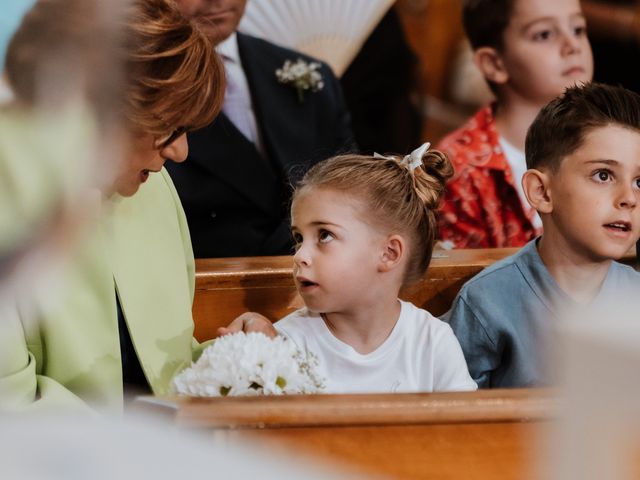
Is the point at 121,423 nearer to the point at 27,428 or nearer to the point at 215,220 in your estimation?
the point at 27,428

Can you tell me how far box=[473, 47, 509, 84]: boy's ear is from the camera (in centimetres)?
285

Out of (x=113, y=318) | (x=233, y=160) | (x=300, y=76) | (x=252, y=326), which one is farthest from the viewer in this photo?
(x=300, y=76)

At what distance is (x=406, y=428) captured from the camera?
137 cm

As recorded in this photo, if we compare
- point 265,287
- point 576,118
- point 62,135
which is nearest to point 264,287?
point 265,287

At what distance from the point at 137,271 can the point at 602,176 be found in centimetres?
85

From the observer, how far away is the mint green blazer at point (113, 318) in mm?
1576

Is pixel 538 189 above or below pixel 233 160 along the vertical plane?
below

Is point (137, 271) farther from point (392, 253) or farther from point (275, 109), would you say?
point (275, 109)

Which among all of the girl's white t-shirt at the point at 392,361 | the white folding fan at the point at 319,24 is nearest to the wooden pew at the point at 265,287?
the girl's white t-shirt at the point at 392,361

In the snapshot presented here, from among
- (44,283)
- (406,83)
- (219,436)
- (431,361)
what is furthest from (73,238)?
(406,83)

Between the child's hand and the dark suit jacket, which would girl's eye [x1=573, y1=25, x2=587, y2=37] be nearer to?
the dark suit jacket

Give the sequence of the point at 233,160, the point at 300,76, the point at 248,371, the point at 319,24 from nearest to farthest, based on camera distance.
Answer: the point at 248,371, the point at 233,160, the point at 300,76, the point at 319,24

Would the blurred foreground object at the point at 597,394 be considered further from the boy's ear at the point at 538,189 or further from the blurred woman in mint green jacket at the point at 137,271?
the boy's ear at the point at 538,189

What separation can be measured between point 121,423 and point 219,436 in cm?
86
